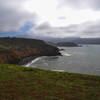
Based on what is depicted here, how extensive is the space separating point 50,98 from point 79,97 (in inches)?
78.8

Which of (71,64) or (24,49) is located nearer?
(71,64)

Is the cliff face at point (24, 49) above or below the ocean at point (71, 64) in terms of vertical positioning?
above

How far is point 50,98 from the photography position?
23.3 ft

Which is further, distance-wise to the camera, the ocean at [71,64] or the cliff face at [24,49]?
the cliff face at [24,49]

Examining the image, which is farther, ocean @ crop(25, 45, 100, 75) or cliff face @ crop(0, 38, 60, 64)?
cliff face @ crop(0, 38, 60, 64)

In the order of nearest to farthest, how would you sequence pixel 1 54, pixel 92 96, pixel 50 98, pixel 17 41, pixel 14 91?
pixel 50 98 → pixel 92 96 → pixel 14 91 → pixel 1 54 → pixel 17 41

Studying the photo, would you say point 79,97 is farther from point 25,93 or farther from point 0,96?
point 0,96

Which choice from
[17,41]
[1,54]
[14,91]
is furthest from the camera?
[17,41]

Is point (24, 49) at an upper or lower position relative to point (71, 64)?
upper

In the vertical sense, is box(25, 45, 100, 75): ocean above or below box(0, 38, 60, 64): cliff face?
below

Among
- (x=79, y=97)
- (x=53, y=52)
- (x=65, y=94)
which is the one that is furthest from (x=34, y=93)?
(x=53, y=52)

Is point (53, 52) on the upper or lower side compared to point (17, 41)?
lower

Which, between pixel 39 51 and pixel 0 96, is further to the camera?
pixel 39 51

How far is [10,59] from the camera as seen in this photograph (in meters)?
46.3
